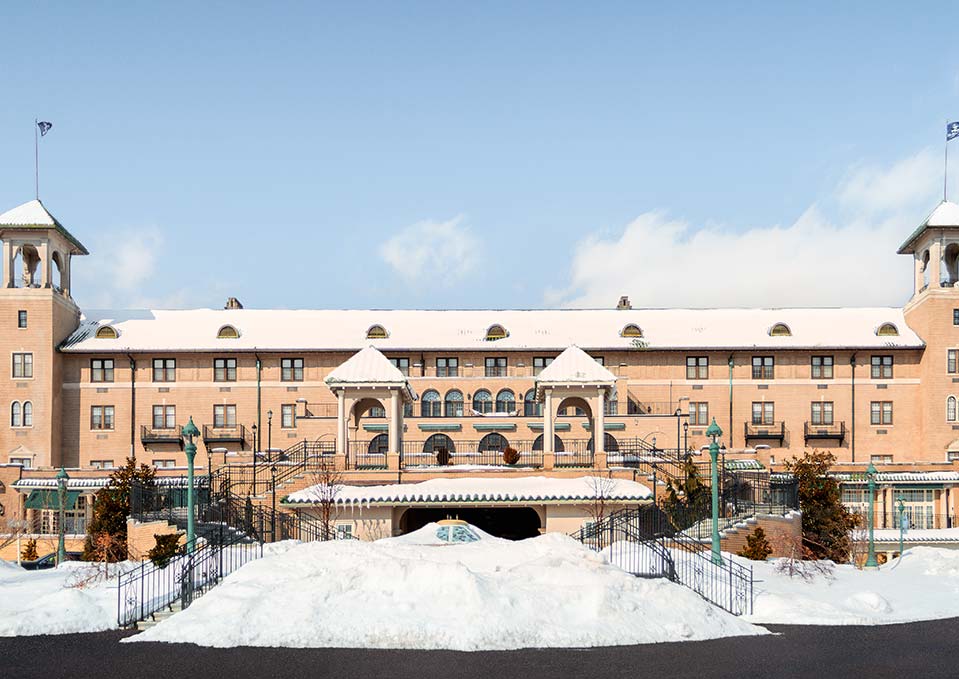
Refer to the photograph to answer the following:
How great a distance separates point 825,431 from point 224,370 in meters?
37.1

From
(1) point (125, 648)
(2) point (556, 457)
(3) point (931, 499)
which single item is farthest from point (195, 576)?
(3) point (931, 499)

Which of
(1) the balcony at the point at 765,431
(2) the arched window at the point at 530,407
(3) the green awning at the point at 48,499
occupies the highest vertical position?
(2) the arched window at the point at 530,407

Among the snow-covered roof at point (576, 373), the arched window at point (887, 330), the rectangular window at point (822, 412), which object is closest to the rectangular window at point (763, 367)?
the rectangular window at point (822, 412)

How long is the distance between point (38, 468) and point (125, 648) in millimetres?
39630

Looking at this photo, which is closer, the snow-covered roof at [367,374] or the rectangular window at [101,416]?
the snow-covered roof at [367,374]

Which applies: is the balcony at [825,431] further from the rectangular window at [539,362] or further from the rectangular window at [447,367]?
the rectangular window at [447,367]

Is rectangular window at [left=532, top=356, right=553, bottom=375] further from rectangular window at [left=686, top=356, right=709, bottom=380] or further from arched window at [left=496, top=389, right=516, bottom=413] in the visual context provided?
rectangular window at [left=686, top=356, right=709, bottom=380]

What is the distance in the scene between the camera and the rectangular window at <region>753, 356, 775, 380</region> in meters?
60.7

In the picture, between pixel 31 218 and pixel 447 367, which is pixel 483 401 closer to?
pixel 447 367

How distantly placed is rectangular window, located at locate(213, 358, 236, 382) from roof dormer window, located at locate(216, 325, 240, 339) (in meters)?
1.58

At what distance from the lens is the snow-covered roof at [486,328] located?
60219 millimetres

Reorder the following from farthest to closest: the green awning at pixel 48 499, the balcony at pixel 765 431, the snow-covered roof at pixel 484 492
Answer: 1. the balcony at pixel 765 431
2. the green awning at pixel 48 499
3. the snow-covered roof at pixel 484 492

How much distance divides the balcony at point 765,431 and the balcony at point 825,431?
1377mm

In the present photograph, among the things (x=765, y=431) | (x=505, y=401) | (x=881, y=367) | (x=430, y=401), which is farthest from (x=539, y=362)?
(x=881, y=367)
